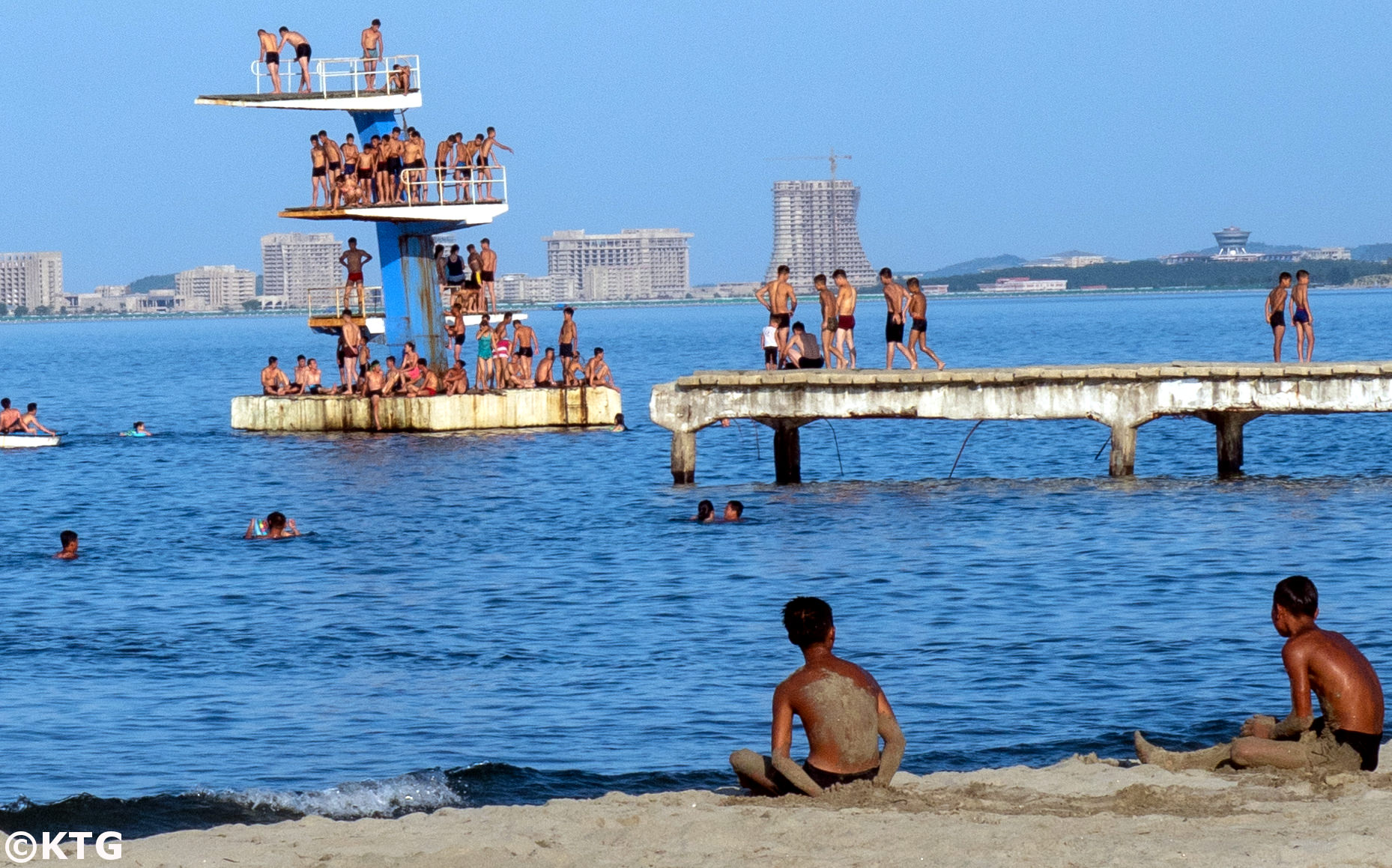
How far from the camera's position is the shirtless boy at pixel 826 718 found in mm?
9820

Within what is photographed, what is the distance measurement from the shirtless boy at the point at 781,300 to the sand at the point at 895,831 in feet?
61.0

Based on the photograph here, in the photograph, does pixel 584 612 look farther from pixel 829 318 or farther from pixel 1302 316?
pixel 1302 316

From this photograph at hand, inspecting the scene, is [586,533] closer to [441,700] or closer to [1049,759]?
[441,700]

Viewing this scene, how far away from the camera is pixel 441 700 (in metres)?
16.0

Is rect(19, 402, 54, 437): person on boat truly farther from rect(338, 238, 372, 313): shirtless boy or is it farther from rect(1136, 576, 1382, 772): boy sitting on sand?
rect(1136, 576, 1382, 772): boy sitting on sand

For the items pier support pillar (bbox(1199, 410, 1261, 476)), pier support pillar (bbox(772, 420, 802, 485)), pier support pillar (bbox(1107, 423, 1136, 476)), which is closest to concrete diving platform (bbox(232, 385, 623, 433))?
pier support pillar (bbox(772, 420, 802, 485))

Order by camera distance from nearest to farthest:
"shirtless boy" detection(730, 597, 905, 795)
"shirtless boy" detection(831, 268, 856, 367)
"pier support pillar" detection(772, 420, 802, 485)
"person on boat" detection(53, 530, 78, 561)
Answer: "shirtless boy" detection(730, 597, 905, 795) < "person on boat" detection(53, 530, 78, 561) < "shirtless boy" detection(831, 268, 856, 367) < "pier support pillar" detection(772, 420, 802, 485)

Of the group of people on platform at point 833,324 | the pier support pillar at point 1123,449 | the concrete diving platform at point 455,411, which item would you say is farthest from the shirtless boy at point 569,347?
the pier support pillar at point 1123,449

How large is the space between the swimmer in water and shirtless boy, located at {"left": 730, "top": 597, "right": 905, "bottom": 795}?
17.8m

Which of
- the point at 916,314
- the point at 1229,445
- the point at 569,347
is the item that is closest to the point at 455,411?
the point at 569,347

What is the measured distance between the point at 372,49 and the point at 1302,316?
77.9 feet

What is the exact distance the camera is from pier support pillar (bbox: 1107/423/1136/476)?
29359 millimetres

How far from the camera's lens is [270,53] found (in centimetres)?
4347

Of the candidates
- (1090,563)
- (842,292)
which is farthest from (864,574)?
(842,292)
